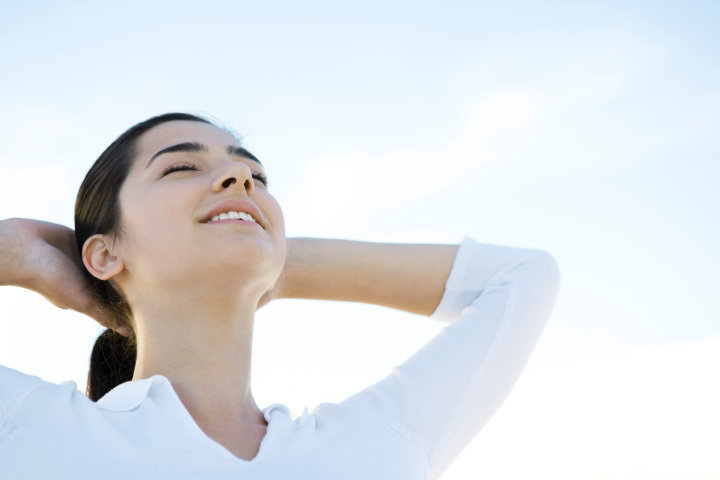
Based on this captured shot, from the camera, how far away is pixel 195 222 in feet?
6.18

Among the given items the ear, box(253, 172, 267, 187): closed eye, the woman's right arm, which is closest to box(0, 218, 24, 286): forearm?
the woman's right arm

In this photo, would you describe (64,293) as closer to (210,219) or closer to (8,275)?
(8,275)

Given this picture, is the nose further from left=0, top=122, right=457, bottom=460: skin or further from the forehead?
the forehead

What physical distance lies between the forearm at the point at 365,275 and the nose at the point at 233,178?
45 centimetres

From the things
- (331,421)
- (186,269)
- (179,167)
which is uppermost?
(179,167)

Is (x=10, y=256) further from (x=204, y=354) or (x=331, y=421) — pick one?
(x=331, y=421)

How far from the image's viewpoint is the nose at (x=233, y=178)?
1.95 meters

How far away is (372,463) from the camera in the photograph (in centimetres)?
163

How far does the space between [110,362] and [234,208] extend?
2.94 ft

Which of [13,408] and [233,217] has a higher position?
[233,217]

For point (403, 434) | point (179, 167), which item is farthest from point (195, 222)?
point (403, 434)

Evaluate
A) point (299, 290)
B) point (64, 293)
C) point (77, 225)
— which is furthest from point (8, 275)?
point (299, 290)

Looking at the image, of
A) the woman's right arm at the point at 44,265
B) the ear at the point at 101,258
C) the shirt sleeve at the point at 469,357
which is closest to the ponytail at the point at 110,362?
the woman's right arm at the point at 44,265

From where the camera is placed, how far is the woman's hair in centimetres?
213
